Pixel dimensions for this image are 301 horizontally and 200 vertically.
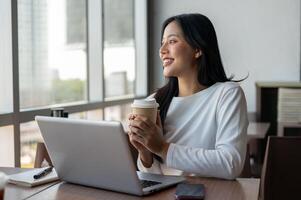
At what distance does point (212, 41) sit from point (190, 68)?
5.4 inches

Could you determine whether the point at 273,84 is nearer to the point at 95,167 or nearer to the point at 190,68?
the point at 190,68

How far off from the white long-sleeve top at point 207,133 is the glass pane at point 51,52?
152 centimetres

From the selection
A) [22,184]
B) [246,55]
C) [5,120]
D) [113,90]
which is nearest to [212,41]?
[22,184]

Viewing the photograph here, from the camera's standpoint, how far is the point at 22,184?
4.64 ft

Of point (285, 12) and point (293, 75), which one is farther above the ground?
point (285, 12)

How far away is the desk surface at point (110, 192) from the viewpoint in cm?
126

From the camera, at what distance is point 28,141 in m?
2.96

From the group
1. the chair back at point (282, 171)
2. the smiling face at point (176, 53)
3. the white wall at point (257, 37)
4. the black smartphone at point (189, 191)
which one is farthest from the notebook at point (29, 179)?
the white wall at point (257, 37)

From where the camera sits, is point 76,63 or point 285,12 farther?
point 285,12

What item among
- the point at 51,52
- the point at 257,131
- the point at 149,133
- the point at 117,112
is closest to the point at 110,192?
the point at 149,133

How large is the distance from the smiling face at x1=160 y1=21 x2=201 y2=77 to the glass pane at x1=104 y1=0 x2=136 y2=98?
2416 mm

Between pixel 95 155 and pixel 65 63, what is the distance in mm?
2357

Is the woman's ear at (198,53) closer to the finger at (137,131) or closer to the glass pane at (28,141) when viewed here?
the finger at (137,131)

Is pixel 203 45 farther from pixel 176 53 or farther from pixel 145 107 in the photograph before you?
pixel 145 107
